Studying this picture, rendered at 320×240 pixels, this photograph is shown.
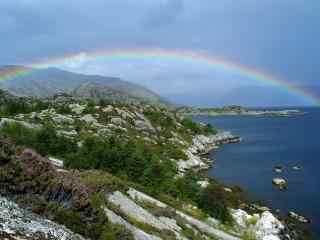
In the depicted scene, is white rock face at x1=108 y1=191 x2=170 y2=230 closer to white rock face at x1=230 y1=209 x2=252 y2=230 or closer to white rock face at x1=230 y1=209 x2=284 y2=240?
white rock face at x1=230 y1=209 x2=284 y2=240

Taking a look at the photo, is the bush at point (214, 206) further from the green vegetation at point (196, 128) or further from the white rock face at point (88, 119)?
the green vegetation at point (196, 128)

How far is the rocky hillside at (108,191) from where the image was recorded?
17844 mm

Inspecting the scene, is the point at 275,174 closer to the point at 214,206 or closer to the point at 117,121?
the point at 214,206

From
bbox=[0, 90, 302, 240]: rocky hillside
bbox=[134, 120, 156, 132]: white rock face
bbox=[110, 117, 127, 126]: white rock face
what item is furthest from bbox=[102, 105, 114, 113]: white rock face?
bbox=[134, 120, 156, 132]: white rock face

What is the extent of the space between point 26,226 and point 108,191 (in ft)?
59.5

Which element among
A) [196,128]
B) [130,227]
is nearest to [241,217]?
[130,227]

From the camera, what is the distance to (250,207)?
6625cm

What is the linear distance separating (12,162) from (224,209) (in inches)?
1564

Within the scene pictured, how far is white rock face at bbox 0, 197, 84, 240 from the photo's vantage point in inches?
552

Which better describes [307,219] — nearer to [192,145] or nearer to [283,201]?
A: [283,201]

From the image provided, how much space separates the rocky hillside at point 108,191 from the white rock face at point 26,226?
45 mm

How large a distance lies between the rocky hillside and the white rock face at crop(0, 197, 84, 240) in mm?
45

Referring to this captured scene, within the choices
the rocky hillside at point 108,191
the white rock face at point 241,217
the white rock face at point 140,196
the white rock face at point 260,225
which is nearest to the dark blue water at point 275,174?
the rocky hillside at point 108,191

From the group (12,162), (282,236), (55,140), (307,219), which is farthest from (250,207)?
(12,162)
